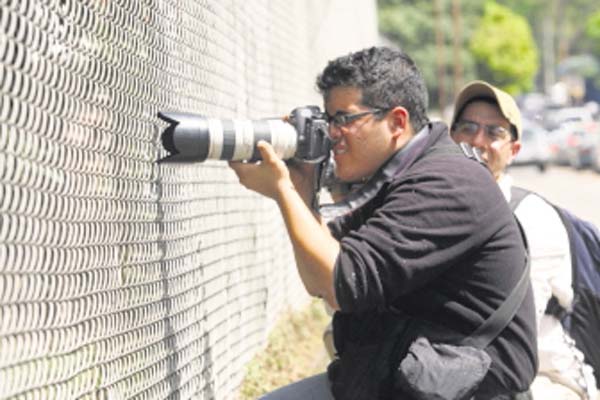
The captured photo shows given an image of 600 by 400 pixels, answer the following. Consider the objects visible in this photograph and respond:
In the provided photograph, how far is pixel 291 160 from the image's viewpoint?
11.9ft

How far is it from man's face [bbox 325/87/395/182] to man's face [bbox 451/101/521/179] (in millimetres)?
1488

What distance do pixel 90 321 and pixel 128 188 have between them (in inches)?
23.7

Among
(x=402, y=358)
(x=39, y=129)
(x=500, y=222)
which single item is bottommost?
(x=402, y=358)

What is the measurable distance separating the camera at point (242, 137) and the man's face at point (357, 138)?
1.9 inches

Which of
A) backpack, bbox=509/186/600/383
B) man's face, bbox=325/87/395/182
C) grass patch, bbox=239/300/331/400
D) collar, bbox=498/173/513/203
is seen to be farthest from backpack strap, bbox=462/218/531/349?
grass patch, bbox=239/300/331/400

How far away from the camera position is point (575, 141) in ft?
125

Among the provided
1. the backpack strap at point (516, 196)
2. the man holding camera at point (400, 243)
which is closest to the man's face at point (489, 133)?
the backpack strap at point (516, 196)

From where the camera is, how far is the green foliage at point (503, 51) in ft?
226

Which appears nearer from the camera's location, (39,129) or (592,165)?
(39,129)

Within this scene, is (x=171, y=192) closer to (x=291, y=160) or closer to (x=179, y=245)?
(x=179, y=245)

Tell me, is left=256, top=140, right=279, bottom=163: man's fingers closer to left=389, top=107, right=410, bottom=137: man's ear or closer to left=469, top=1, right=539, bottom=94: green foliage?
left=389, top=107, right=410, bottom=137: man's ear

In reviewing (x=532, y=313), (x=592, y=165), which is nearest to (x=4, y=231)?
(x=532, y=313)

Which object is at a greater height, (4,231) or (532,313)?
(4,231)

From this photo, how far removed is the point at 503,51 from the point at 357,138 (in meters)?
66.6
